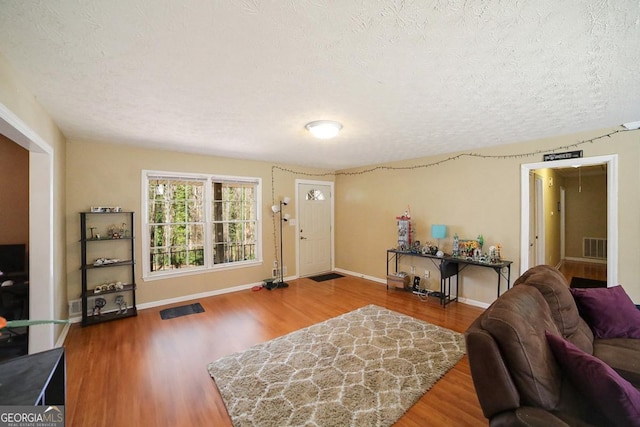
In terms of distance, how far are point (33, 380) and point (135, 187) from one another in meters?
3.40

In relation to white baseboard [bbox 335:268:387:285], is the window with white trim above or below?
above

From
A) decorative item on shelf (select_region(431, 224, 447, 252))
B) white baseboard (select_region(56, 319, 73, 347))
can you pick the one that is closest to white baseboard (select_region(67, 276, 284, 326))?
white baseboard (select_region(56, 319, 73, 347))

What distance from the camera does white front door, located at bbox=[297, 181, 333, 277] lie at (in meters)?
5.83

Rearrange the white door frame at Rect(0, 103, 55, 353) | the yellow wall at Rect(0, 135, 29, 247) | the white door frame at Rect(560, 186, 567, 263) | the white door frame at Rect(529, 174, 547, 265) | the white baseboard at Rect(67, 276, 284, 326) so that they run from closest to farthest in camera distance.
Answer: the white door frame at Rect(0, 103, 55, 353), the yellow wall at Rect(0, 135, 29, 247), the white baseboard at Rect(67, 276, 284, 326), the white door frame at Rect(529, 174, 547, 265), the white door frame at Rect(560, 186, 567, 263)

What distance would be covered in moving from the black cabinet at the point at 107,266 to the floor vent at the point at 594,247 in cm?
1008

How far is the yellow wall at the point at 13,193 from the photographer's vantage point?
306cm

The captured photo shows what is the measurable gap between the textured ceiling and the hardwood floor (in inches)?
94.8

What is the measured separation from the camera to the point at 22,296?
2881 mm

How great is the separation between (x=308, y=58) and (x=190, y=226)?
376 centimetres

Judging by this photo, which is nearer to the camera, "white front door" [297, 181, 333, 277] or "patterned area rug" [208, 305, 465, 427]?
"patterned area rug" [208, 305, 465, 427]

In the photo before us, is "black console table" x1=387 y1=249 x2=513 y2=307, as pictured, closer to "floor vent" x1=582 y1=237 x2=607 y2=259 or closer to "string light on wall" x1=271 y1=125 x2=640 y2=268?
"string light on wall" x1=271 y1=125 x2=640 y2=268

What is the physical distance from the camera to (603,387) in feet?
3.78

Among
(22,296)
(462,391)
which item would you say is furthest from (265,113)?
(22,296)

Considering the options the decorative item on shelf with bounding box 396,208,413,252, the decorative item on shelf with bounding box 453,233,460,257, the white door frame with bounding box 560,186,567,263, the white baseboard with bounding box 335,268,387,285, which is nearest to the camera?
the decorative item on shelf with bounding box 453,233,460,257
